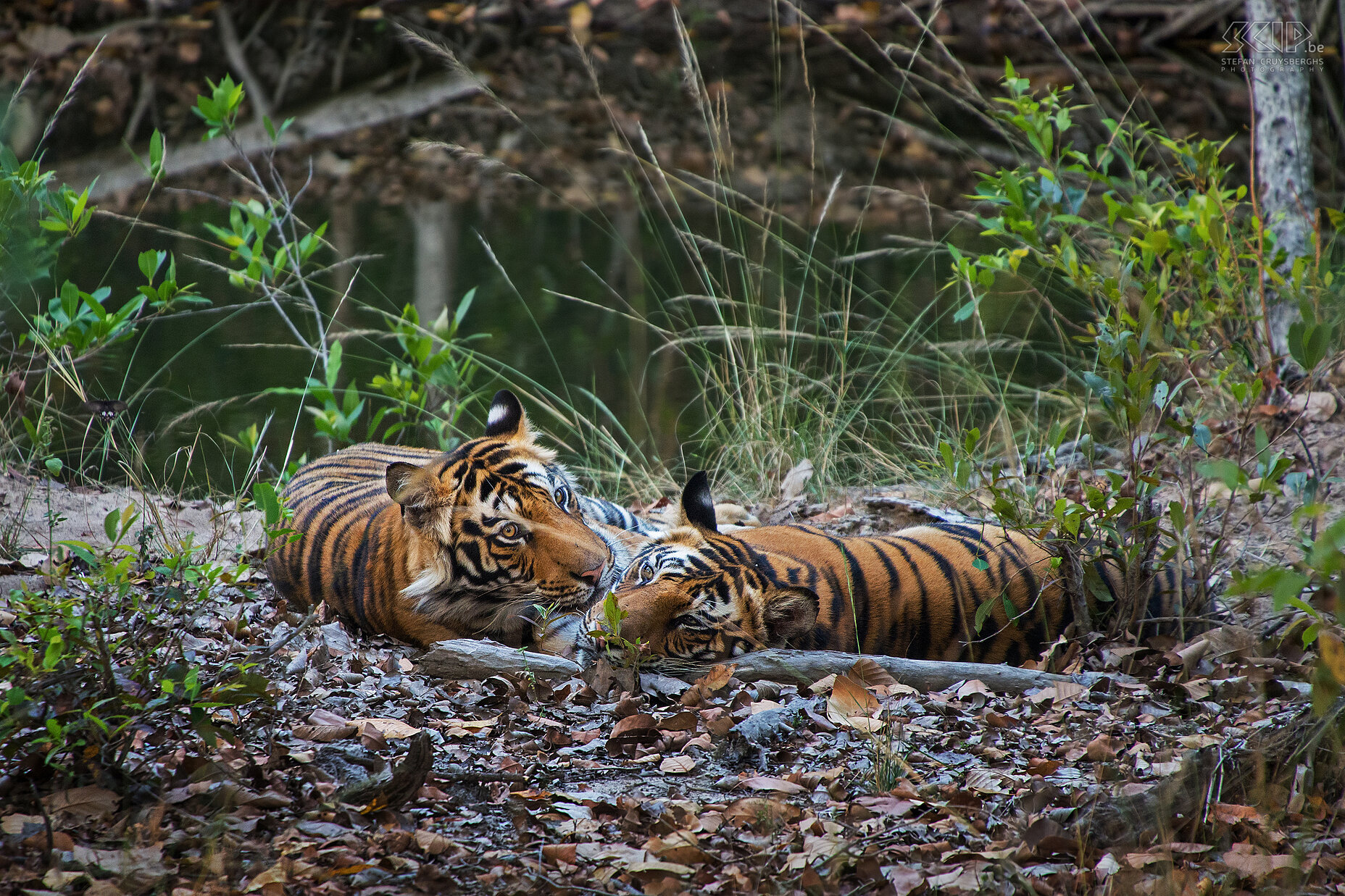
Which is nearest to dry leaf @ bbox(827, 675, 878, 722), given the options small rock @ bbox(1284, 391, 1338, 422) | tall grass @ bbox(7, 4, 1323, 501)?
tall grass @ bbox(7, 4, 1323, 501)

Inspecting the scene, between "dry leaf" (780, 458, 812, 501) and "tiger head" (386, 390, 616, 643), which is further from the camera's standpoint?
"dry leaf" (780, 458, 812, 501)

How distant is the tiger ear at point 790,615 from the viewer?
8.39ft

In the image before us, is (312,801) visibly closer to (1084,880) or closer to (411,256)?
(1084,880)

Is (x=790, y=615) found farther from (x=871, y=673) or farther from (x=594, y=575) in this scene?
(x=594, y=575)

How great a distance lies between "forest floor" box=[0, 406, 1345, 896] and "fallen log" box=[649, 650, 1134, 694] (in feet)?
0.09

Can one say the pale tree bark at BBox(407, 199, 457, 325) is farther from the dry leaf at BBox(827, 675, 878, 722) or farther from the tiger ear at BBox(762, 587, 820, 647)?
the dry leaf at BBox(827, 675, 878, 722)

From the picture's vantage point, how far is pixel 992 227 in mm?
3219

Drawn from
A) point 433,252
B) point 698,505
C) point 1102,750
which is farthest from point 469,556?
point 433,252

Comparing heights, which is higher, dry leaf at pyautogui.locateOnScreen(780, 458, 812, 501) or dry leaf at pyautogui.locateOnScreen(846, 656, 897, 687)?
dry leaf at pyautogui.locateOnScreen(846, 656, 897, 687)

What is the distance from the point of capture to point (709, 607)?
2.60 m

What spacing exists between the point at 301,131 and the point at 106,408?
611 centimetres

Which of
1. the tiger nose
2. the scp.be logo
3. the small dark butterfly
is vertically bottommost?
the tiger nose

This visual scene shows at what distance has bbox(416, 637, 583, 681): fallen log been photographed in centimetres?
262

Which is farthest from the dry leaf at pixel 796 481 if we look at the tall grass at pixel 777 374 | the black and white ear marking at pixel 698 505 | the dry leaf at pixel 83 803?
the dry leaf at pixel 83 803
